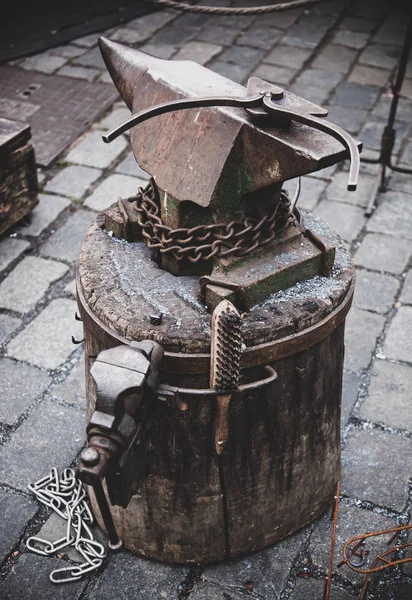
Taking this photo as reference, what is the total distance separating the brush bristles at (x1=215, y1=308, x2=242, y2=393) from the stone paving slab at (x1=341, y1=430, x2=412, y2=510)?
3.91ft

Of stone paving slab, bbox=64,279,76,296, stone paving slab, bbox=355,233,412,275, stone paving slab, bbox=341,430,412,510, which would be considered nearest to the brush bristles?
stone paving slab, bbox=341,430,412,510

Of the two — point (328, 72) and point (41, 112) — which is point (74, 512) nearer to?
point (41, 112)

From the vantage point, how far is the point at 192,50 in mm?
6266

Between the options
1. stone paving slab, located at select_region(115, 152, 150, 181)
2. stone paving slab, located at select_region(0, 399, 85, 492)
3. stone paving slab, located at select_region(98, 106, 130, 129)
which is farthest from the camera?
stone paving slab, located at select_region(98, 106, 130, 129)

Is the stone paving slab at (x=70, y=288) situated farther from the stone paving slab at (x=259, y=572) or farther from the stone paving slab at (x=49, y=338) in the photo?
the stone paving slab at (x=259, y=572)

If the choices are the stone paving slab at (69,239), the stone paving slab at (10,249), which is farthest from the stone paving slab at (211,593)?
the stone paving slab at (10,249)

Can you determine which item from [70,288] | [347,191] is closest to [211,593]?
[70,288]

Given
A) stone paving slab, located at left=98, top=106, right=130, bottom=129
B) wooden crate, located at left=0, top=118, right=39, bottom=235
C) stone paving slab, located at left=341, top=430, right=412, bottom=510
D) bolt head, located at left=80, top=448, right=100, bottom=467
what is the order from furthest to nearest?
stone paving slab, located at left=98, top=106, right=130, bottom=129, wooden crate, located at left=0, top=118, right=39, bottom=235, stone paving slab, located at left=341, top=430, right=412, bottom=510, bolt head, located at left=80, top=448, right=100, bottom=467

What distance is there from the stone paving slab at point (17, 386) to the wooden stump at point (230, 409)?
2.80 ft

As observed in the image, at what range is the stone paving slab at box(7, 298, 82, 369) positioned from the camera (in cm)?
358

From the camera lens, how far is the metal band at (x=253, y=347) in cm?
212

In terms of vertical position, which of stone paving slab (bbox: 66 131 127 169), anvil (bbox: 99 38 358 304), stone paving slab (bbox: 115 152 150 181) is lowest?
stone paving slab (bbox: 115 152 150 181)

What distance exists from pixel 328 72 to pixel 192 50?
1.22 metres

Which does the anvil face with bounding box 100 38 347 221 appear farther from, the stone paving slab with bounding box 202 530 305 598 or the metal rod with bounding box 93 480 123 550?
the stone paving slab with bounding box 202 530 305 598
